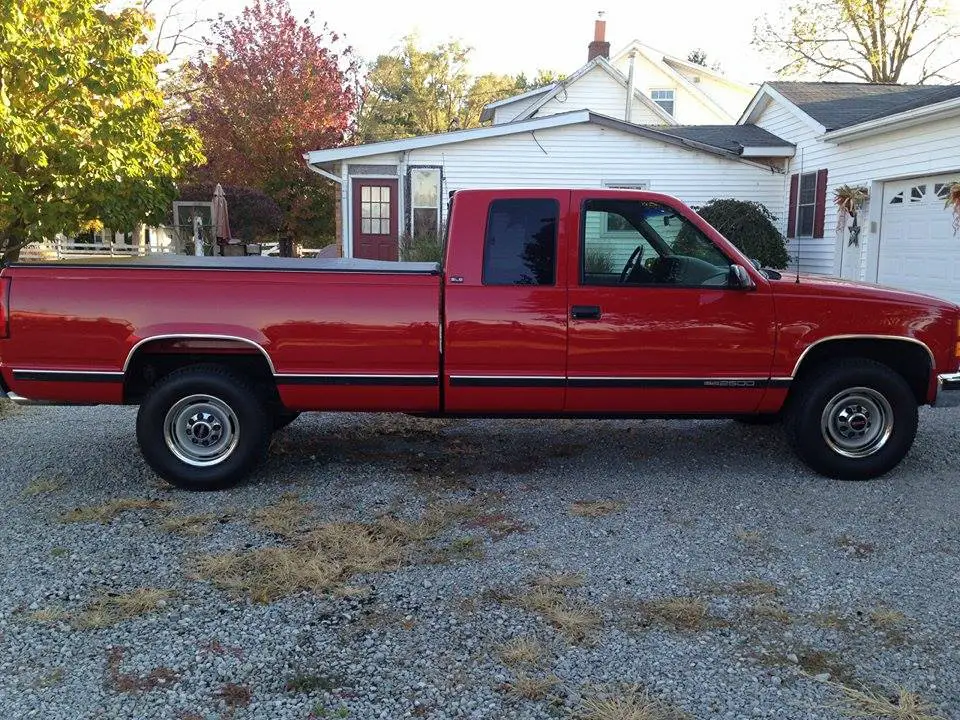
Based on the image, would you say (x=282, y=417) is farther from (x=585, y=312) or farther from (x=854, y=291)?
(x=854, y=291)

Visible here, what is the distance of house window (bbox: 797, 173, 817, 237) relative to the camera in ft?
51.9

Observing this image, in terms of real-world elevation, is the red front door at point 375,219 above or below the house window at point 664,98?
below

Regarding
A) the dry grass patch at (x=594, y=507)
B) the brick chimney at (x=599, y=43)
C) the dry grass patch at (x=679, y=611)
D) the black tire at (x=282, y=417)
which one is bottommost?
the dry grass patch at (x=679, y=611)

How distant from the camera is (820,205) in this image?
1550 centimetres

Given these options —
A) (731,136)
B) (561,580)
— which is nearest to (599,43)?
(731,136)

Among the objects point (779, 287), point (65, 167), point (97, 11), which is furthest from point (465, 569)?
point (97, 11)

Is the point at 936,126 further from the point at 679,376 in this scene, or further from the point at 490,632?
the point at 490,632

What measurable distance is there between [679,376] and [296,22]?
25997 millimetres

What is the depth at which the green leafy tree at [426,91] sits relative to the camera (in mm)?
48625

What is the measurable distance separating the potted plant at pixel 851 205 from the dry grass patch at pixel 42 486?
12.6 metres

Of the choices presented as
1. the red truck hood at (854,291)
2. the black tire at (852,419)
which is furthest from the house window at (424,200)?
the black tire at (852,419)

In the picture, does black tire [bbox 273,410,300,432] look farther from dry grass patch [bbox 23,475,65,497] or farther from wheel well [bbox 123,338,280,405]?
dry grass patch [bbox 23,475,65,497]

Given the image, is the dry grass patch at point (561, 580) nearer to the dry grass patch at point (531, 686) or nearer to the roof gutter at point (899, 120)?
the dry grass patch at point (531, 686)

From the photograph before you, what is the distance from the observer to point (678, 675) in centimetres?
311
